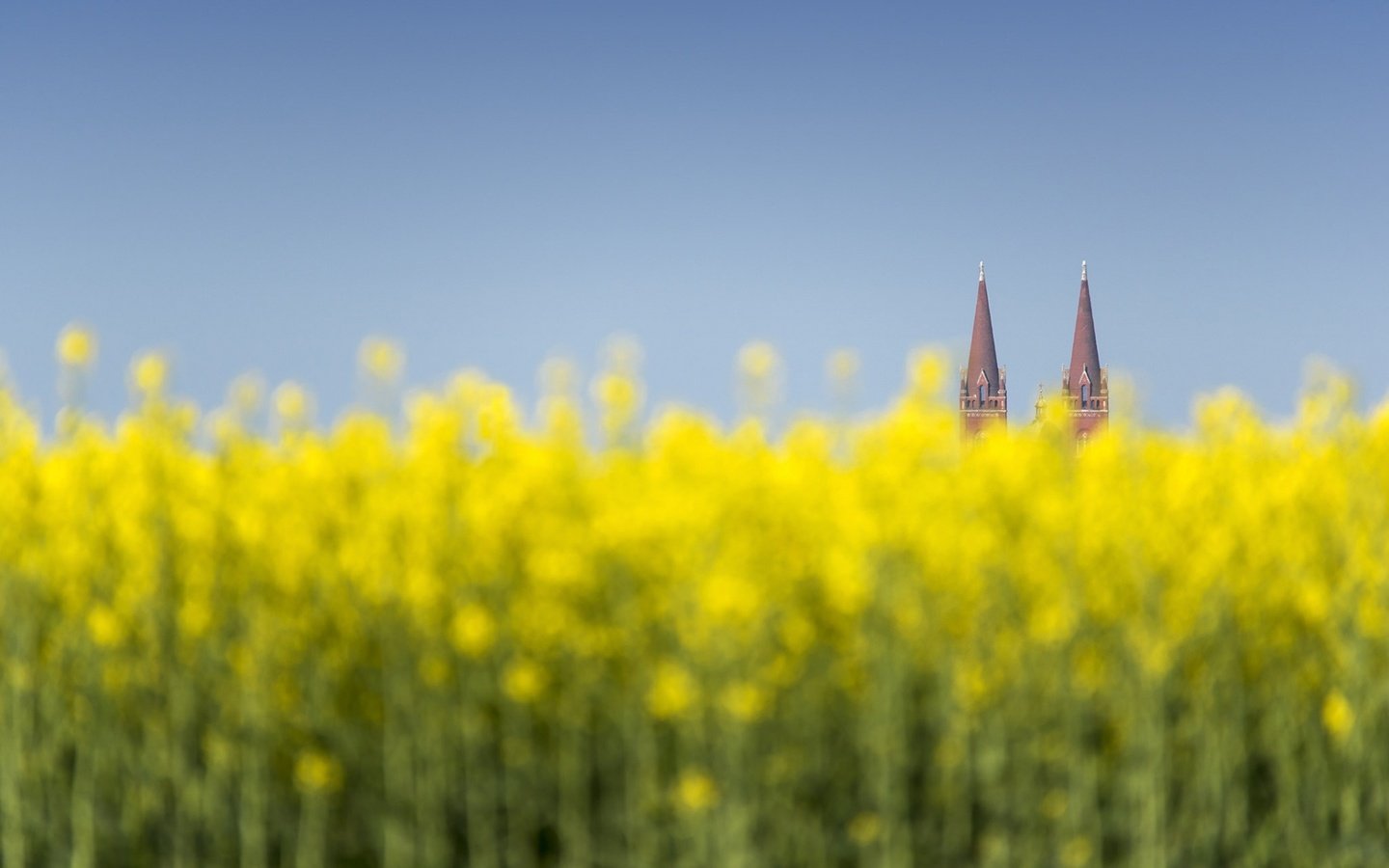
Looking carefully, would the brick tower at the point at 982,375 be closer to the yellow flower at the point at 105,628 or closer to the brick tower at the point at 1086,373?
the brick tower at the point at 1086,373

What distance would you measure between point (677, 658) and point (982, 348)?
106908 mm

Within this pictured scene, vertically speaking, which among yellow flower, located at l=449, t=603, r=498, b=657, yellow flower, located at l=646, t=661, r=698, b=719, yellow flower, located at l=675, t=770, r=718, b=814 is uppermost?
yellow flower, located at l=449, t=603, r=498, b=657

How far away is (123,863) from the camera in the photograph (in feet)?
16.9

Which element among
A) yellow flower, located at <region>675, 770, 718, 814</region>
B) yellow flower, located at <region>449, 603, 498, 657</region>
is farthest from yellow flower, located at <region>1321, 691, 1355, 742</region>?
yellow flower, located at <region>449, 603, 498, 657</region>

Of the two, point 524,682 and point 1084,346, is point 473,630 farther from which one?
point 1084,346

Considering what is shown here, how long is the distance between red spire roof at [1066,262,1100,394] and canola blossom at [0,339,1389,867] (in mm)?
106380

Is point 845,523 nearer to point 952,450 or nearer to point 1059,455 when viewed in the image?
point 952,450

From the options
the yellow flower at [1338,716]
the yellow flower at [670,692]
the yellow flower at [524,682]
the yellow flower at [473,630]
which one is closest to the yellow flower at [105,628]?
the yellow flower at [473,630]

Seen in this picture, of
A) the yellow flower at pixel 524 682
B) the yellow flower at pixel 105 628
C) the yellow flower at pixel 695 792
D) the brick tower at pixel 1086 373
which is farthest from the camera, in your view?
the brick tower at pixel 1086 373

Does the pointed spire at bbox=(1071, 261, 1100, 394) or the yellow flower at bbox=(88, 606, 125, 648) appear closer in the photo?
the yellow flower at bbox=(88, 606, 125, 648)

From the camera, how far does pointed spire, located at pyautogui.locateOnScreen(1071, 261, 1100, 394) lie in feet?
358

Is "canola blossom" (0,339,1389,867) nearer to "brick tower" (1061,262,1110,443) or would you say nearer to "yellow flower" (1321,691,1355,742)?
"yellow flower" (1321,691,1355,742)

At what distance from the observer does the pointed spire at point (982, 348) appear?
109250 mm

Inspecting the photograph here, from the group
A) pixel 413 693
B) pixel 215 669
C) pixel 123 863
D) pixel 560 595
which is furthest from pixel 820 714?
pixel 123 863
